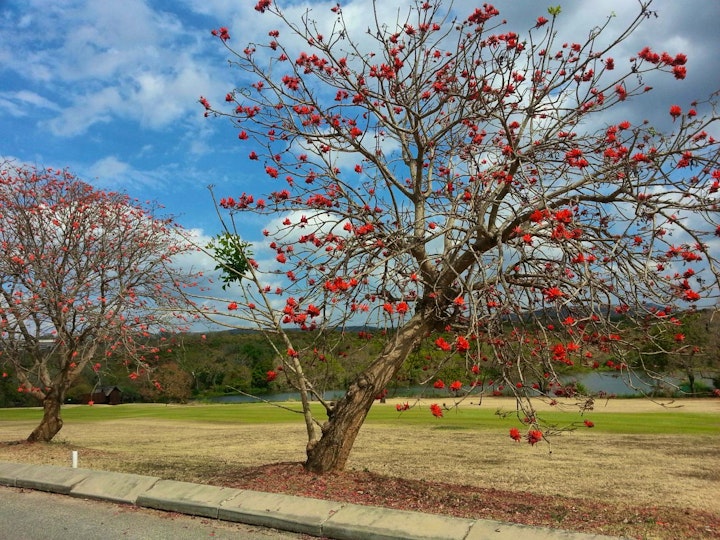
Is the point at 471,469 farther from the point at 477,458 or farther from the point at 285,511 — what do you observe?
the point at 285,511

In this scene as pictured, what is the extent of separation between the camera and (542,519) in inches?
263

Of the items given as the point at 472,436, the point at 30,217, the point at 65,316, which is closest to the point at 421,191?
the point at 65,316

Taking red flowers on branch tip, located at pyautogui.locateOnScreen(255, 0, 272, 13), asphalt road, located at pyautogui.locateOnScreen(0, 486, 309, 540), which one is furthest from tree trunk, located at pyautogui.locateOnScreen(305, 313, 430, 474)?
red flowers on branch tip, located at pyautogui.locateOnScreen(255, 0, 272, 13)

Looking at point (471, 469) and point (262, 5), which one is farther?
point (471, 469)

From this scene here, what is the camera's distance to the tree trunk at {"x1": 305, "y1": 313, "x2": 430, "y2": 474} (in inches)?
320

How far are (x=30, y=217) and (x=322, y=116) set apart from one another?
8.84m

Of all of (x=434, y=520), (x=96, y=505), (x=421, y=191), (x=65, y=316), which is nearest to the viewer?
(x=434, y=520)

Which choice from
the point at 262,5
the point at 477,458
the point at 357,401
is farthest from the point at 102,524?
the point at 477,458

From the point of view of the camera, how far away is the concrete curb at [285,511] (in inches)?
225

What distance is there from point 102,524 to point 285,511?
213cm

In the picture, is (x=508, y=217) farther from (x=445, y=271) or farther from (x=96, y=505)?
(x=96, y=505)

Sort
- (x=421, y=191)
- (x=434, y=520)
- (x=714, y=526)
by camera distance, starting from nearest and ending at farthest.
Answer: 1. (x=434, y=520)
2. (x=714, y=526)
3. (x=421, y=191)

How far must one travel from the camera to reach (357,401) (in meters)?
8.10

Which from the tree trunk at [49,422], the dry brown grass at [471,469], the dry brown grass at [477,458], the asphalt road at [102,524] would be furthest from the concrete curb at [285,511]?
the tree trunk at [49,422]
